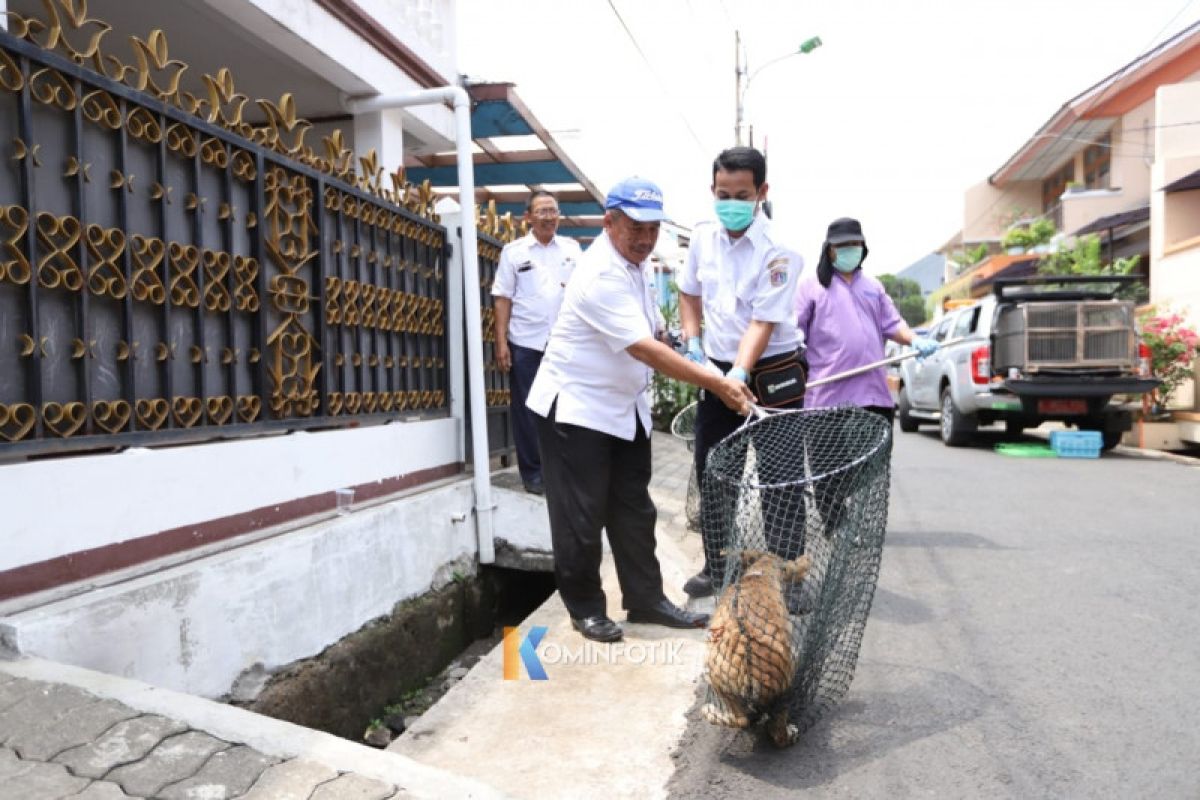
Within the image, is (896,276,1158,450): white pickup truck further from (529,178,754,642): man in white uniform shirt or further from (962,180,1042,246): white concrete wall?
(962,180,1042,246): white concrete wall

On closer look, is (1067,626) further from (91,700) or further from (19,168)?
(19,168)

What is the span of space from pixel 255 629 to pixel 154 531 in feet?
1.58

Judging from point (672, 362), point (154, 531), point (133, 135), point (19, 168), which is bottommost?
point (154, 531)

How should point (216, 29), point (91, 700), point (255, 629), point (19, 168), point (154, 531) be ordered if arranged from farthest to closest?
point (216, 29) < point (255, 629) < point (154, 531) < point (19, 168) < point (91, 700)

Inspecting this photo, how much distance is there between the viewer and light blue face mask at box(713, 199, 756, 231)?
3.62 meters

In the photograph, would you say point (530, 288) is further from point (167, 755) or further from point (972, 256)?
point (972, 256)

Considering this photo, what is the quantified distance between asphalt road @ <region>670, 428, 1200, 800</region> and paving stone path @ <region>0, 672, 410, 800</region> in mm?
1093

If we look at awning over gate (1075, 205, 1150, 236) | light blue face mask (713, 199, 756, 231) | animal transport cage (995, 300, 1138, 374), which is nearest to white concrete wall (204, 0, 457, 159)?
light blue face mask (713, 199, 756, 231)

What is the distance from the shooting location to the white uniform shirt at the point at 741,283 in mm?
3631

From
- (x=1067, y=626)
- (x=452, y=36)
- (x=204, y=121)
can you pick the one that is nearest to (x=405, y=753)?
(x=204, y=121)

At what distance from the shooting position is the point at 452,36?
7.28 meters

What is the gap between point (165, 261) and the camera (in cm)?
301

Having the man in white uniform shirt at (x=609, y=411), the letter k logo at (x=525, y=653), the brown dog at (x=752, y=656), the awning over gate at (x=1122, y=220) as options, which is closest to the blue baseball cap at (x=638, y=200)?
the man in white uniform shirt at (x=609, y=411)

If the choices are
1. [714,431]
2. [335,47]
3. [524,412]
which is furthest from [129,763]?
[335,47]
